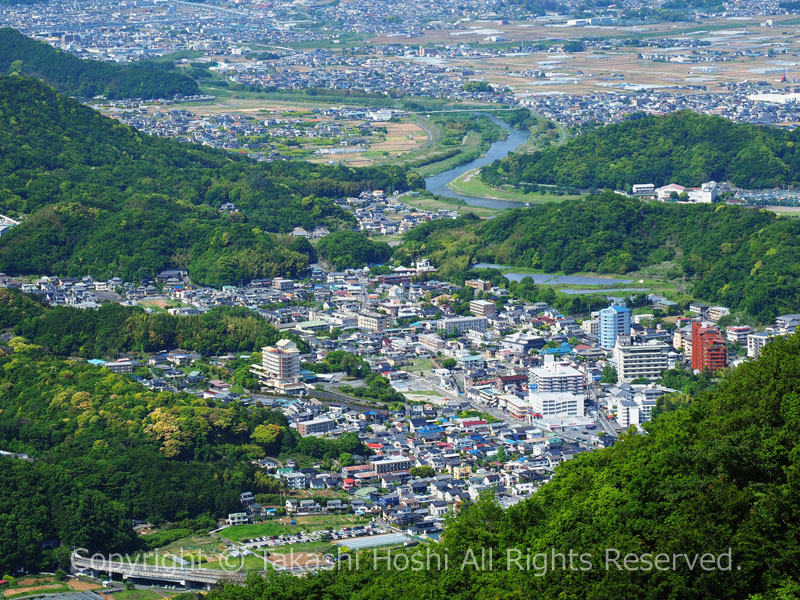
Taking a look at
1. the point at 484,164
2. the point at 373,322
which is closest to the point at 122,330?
the point at 373,322

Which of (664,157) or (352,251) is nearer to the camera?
(352,251)

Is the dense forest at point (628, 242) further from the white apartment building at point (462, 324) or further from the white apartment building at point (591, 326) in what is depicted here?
the white apartment building at point (462, 324)

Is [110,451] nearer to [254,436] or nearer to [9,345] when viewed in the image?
[254,436]

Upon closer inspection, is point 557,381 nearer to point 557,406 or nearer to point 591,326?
point 557,406

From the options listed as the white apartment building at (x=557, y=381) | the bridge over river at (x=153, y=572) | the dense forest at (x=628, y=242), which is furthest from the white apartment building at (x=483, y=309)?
the bridge over river at (x=153, y=572)

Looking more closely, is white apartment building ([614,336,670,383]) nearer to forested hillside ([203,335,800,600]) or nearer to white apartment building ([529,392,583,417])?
white apartment building ([529,392,583,417])

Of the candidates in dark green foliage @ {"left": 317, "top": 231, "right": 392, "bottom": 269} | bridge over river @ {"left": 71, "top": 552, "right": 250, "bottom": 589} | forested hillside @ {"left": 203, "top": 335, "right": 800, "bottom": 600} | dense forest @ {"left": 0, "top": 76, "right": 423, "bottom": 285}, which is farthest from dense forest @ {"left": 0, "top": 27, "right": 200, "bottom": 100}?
forested hillside @ {"left": 203, "top": 335, "right": 800, "bottom": 600}

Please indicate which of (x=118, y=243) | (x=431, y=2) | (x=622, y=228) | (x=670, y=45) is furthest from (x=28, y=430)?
(x=431, y=2)
